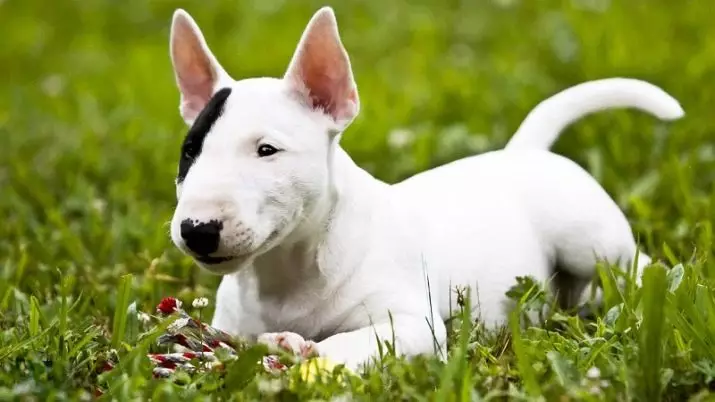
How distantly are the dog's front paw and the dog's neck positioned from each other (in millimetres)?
285

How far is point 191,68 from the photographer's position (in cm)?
354

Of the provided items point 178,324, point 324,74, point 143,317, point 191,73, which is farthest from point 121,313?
point 324,74

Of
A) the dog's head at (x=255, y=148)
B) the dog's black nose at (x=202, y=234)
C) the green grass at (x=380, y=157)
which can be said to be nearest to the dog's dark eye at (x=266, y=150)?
the dog's head at (x=255, y=148)

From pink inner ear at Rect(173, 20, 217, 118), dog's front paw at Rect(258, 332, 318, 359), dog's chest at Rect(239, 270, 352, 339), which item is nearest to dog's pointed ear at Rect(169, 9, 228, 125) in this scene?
pink inner ear at Rect(173, 20, 217, 118)

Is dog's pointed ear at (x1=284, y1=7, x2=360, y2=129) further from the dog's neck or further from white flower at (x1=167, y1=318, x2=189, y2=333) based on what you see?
white flower at (x1=167, y1=318, x2=189, y2=333)

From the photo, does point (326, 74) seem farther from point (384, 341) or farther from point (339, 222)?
point (384, 341)

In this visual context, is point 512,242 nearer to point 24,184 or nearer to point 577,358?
point 577,358

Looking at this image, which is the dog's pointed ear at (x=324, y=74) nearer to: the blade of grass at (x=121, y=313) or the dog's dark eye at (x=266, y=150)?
the dog's dark eye at (x=266, y=150)

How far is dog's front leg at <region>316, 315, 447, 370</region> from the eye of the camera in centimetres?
312

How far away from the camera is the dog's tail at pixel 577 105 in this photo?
14.0 feet

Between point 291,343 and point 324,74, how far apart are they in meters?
0.73

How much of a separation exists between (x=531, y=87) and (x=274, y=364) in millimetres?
3679

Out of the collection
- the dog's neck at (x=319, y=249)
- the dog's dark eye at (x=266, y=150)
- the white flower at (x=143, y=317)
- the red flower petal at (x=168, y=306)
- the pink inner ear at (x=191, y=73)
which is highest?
the pink inner ear at (x=191, y=73)

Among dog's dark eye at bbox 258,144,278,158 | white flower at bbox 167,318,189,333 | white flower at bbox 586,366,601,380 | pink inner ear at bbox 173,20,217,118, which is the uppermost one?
pink inner ear at bbox 173,20,217,118
